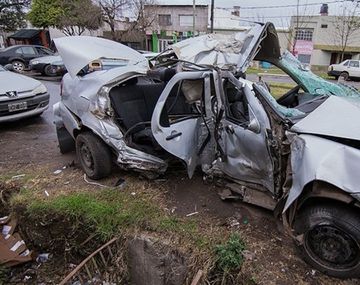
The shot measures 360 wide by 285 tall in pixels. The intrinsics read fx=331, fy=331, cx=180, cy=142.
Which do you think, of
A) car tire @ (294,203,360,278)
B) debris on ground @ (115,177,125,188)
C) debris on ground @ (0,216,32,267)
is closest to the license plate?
debris on ground @ (0,216,32,267)

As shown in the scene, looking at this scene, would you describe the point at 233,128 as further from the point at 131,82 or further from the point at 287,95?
the point at 131,82

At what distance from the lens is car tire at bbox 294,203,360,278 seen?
265 cm

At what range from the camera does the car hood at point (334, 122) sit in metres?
2.77

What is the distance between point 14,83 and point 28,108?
585 millimetres

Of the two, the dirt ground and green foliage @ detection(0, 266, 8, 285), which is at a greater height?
the dirt ground

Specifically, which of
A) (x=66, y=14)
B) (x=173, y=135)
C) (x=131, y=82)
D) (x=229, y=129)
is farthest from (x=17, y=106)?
(x=66, y=14)

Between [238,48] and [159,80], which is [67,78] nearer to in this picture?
[159,80]

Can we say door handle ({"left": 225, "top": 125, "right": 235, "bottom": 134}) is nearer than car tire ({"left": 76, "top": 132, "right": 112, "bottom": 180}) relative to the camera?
Yes

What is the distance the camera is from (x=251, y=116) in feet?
10.8

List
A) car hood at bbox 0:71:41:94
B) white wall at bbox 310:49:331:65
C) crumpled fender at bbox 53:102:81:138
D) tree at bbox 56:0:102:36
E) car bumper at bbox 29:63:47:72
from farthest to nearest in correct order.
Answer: white wall at bbox 310:49:331:65 → tree at bbox 56:0:102:36 → car bumper at bbox 29:63:47:72 → car hood at bbox 0:71:41:94 → crumpled fender at bbox 53:102:81:138

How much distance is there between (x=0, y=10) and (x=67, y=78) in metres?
25.3

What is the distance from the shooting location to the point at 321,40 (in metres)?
32.3

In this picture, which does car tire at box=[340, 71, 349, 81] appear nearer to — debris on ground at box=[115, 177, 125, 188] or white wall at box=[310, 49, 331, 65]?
white wall at box=[310, 49, 331, 65]

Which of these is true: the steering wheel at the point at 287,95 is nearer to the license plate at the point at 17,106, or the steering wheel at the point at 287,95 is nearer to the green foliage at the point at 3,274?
the green foliage at the point at 3,274
